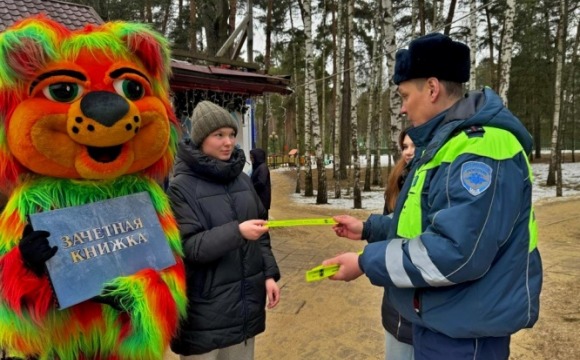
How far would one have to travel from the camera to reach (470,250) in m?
1.41

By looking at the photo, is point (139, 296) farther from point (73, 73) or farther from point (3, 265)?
point (73, 73)

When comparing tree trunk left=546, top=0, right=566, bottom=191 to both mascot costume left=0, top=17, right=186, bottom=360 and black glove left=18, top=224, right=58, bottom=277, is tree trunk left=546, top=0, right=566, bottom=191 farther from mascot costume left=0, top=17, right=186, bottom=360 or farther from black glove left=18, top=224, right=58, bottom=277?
black glove left=18, top=224, right=58, bottom=277

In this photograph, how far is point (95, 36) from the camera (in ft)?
6.57

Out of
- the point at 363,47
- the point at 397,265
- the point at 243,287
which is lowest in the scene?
the point at 243,287

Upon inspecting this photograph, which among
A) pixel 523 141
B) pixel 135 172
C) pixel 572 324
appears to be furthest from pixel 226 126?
pixel 572 324

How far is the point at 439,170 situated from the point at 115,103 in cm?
143

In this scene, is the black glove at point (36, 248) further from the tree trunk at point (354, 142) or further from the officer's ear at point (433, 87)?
the tree trunk at point (354, 142)

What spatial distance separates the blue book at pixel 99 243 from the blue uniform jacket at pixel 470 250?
42.0 inches

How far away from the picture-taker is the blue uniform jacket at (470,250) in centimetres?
143

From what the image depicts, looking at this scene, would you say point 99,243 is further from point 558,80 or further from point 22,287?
point 558,80

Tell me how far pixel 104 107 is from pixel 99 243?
2.00ft

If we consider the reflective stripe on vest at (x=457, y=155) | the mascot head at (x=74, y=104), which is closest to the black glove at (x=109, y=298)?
the mascot head at (x=74, y=104)

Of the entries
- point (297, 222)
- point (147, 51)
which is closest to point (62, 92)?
point (147, 51)

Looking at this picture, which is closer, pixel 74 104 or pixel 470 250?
pixel 470 250
